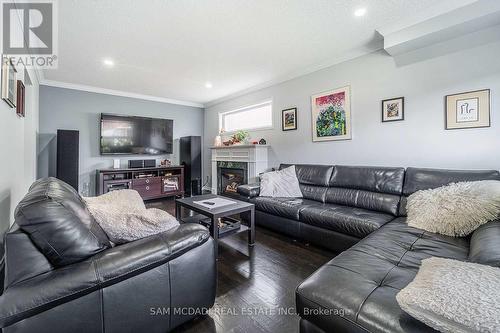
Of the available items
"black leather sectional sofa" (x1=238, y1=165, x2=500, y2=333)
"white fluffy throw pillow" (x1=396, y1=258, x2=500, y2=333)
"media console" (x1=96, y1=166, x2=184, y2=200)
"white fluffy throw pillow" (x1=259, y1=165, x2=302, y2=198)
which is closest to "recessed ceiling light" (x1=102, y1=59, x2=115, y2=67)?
"media console" (x1=96, y1=166, x2=184, y2=200)

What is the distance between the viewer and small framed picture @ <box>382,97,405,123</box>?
267 cm

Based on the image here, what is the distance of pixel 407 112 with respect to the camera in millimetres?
2633

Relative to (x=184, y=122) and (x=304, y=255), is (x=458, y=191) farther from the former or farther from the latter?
(x=184, y=122)

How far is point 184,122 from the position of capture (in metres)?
5.70

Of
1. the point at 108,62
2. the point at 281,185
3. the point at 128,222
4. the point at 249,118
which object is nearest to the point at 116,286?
the point at 128,222

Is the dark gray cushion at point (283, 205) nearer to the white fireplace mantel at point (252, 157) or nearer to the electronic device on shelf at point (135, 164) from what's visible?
the white fireplace mantel at point (252, 157)

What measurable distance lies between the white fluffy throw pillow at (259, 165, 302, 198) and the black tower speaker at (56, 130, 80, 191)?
131 inches

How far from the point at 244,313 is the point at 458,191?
1869mm

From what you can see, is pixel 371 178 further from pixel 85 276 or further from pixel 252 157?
pixel 85 276

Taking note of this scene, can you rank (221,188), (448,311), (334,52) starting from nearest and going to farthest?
1. (448,311)
2. (334,52)
3. (221,188)

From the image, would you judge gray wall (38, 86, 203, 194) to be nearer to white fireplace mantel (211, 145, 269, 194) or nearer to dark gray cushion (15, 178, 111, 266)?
white fireplace mantel (211, 145, 269, 194)

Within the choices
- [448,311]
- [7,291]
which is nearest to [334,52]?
[448,311]

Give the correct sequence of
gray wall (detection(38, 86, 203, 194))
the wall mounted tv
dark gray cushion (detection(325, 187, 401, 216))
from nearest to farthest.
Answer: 1. dark gray cushion (detection(325, 187, 401, 216))
2. gray wall (detection(38, 86, 203, 194))
3. the wall mounted tv

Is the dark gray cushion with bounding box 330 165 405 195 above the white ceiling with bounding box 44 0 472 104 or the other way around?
the other way around
